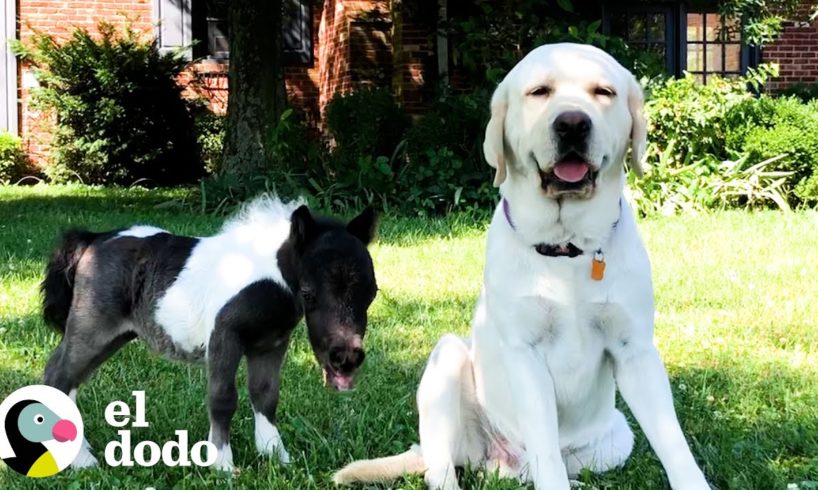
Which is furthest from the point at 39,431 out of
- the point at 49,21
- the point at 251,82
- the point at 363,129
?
the point at 49,21

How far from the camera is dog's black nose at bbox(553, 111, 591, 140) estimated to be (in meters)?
2.56

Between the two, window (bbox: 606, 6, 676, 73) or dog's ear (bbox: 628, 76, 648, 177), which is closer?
dog's ear (bbox: 628, 76, 648, 177)

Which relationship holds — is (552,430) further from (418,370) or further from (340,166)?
(340,166)

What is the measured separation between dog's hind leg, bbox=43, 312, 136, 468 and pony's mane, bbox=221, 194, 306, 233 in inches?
21.2

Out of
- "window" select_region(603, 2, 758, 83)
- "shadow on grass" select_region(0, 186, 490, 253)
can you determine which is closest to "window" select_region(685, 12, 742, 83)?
"window" select_region(603, 2, 758, 83)

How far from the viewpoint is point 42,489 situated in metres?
3.00

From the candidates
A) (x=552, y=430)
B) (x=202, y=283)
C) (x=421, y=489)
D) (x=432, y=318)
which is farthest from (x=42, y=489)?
(x=432, y=318)

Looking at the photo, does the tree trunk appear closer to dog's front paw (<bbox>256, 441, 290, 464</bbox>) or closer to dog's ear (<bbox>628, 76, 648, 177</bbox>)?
dog's front paw (<bbox>256, 441, 290, 464</bbox>)

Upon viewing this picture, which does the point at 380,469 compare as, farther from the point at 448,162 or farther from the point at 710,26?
the point at 710,26

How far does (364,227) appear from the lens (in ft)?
9.89

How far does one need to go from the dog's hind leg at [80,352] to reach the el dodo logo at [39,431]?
0.19ft

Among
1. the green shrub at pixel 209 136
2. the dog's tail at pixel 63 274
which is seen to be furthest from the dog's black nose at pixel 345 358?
the green shrub at pixel 209 136

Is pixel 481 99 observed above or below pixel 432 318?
above

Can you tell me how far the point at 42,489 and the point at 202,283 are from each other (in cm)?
84
